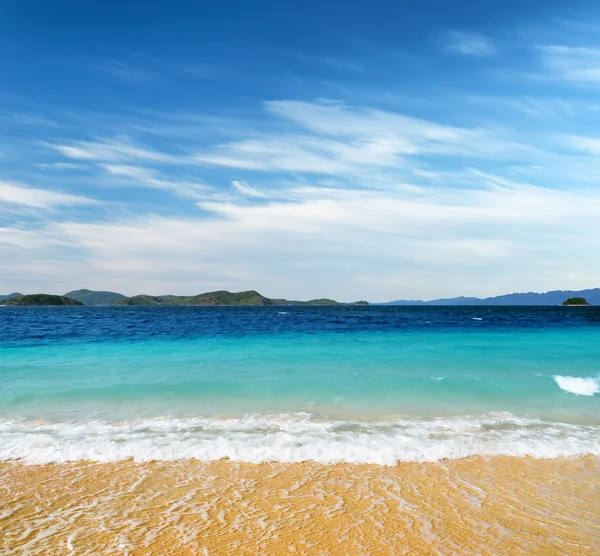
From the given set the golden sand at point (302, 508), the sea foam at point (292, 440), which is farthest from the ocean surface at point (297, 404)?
the golden sand at point (302, 508)

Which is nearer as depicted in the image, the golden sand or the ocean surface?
the golden sand

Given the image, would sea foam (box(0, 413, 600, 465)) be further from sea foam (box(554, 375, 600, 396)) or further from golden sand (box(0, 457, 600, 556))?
sea foam (box(554, 375, 600, 396))

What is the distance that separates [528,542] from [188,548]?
3.95 meters

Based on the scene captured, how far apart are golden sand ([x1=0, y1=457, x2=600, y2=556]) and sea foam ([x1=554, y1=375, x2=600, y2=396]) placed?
25.1ft

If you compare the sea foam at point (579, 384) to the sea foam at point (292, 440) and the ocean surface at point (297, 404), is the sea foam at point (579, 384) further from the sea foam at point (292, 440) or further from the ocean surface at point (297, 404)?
the sea foam at point (292, 440)

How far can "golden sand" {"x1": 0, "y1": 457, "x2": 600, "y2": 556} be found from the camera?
15.5ft

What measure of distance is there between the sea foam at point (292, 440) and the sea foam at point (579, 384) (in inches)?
180

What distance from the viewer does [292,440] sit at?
8531 mm

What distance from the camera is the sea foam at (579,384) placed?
45.3ft

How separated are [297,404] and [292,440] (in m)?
3.35

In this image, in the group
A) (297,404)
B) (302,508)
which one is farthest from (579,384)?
(302,508)

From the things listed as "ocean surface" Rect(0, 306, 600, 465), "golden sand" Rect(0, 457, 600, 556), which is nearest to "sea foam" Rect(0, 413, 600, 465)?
"ocean surface" Rect(0, 306, 600, 465)

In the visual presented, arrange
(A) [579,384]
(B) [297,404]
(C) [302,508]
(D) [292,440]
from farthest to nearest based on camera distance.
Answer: (A) [579,384]
(B) [297,404]
(D) [292,440]
(C) [302,508]

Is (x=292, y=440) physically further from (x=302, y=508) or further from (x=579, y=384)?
(x=579, y=384)
